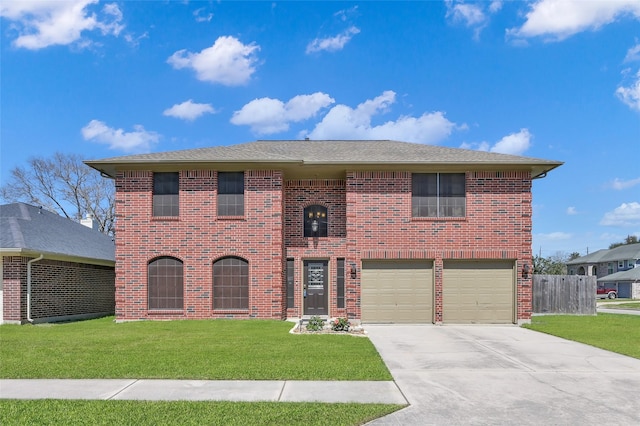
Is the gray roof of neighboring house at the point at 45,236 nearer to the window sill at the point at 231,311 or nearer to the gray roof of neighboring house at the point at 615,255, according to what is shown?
the window sill at the point at 231,311

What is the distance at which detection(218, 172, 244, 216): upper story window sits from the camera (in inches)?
604

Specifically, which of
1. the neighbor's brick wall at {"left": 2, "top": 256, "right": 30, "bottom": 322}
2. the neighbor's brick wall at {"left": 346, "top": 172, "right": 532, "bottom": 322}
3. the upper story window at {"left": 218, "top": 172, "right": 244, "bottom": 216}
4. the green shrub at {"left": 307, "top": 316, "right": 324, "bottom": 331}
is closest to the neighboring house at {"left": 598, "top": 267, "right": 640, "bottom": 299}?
the neighbor's brick wall at {"left": 346, "top": 172, "right": 532, "bottom": 322}

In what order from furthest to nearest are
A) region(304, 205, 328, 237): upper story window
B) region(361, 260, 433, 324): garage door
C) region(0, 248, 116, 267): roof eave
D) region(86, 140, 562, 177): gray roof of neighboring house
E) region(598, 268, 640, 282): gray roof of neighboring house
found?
1. region(598, 268, 640, 282): gray roof of neighboring house
2. region(304, 205, 328, 237): upper story window
3. region(361, 260, 433, 324): garage door
4. region(86, 140, 562, 177): gray roof of neighboring house
5. region(0, 248, 116, 267): roof eave

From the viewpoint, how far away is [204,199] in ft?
50.1

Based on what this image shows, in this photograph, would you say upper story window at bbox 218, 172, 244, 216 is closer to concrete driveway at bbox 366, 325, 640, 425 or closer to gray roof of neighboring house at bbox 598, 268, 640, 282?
concrete driveway at bbox 366, 325, 640, 425

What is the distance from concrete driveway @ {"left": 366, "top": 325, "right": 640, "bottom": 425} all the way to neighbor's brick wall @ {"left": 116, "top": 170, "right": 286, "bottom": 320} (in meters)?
4.81

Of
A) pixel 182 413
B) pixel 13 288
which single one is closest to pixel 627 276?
pixel 13 288

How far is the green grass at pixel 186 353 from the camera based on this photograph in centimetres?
745

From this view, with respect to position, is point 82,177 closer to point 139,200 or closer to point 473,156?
point 139,200

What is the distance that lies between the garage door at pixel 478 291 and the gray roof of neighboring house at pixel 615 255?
41.6 m

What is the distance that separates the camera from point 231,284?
15219 millimetres

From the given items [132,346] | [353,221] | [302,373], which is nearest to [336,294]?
[353,221]

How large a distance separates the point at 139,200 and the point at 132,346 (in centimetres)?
640

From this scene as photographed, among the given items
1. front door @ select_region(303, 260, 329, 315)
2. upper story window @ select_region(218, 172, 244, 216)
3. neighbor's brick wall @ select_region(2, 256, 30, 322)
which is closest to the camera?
neighbor's brick wall @ select_region(2, 256, 30, 322)
